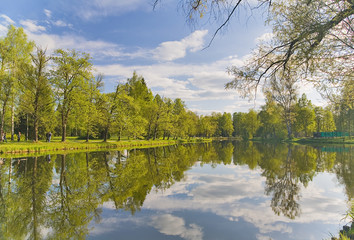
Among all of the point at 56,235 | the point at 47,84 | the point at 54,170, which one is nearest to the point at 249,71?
the point at 56,235

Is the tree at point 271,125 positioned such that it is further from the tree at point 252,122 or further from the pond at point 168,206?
the pond at point 168,206

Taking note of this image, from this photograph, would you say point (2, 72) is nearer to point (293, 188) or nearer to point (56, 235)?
point (56, 235)

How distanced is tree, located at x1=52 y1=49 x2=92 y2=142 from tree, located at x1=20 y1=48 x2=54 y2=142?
1169 millimetres

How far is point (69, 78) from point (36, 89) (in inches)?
167

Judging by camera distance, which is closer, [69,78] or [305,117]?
[69,78]

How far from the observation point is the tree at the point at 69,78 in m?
28.3

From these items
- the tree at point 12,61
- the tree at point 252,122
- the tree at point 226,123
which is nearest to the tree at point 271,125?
the tree at point 252,122

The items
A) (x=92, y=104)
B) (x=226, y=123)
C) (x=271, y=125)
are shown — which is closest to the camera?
(x=92, y=104)

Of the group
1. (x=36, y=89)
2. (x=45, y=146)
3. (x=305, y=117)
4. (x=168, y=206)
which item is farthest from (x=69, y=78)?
(x=305, y=117)

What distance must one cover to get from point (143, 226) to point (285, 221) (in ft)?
13.8

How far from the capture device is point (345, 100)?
23.0 ft

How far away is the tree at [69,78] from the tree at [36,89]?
1169mm

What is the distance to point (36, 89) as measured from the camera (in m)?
26.3

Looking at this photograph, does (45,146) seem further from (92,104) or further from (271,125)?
(271,125)
